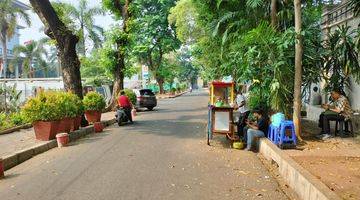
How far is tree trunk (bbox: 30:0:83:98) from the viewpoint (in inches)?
669

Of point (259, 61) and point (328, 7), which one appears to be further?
point (328, 7)

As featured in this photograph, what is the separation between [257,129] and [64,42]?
9.24 m

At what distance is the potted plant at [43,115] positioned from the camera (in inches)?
532

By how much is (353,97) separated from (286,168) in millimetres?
8994

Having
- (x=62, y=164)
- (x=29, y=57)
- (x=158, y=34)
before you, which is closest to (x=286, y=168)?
(x=62, y=164)

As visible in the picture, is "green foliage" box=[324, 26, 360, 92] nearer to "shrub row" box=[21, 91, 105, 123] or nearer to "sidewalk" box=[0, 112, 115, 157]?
"shrub row" box=[21, 91, 105, 123]

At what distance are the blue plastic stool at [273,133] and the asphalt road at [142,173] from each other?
2.23ft

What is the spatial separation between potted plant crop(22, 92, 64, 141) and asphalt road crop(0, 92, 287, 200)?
97 centimetres

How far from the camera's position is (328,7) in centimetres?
1861

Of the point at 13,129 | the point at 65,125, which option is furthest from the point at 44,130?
the point at 13,129

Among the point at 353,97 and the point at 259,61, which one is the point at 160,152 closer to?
the point at 259,61

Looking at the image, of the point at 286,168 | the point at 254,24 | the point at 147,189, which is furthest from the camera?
the point at 254,24

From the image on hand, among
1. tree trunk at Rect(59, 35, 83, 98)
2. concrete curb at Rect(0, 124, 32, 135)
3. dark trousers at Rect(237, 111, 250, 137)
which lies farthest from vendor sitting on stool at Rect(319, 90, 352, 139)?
concrete curb at Rect(0, 124, 32, 135)

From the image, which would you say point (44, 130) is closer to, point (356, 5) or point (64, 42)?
point (64, 42)
